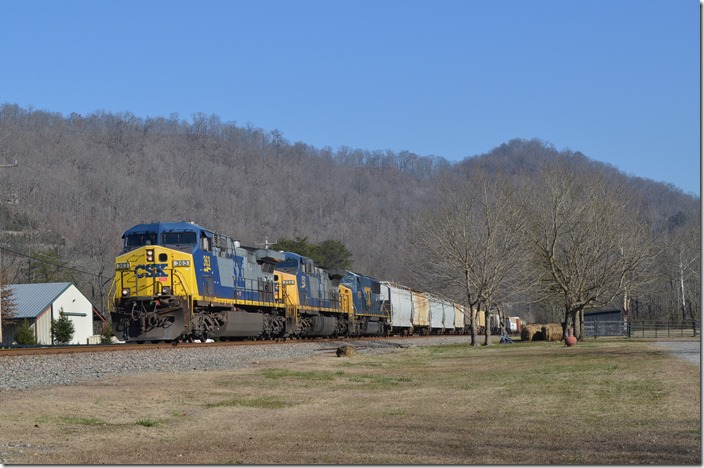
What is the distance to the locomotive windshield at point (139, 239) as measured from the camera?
31.1m

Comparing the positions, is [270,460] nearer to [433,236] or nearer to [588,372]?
[588,372]

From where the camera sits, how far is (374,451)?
9781 mm

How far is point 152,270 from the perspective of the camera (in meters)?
30.3

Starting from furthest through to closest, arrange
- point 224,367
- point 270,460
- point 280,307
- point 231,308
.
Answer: point 280,307 < point 231,308 < point 224,367 < point 270,460

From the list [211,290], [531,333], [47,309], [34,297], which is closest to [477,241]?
[531,333]

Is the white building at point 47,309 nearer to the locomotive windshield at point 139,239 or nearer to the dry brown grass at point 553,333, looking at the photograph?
the locomotive windshield at point 139,239

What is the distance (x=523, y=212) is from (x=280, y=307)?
45.4ft

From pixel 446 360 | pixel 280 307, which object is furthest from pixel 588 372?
pixel 280 307

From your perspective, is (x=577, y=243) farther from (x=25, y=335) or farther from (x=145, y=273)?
(x=25, y=335)

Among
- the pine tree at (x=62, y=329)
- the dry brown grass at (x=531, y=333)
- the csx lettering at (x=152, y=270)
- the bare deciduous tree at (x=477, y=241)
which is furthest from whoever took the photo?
the pine tree at (x=62, y=329)

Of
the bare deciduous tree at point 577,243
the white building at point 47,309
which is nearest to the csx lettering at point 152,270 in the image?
the bare deciduous tree at point 577,243

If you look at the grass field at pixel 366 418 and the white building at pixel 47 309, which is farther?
the white building at pixel 47 309

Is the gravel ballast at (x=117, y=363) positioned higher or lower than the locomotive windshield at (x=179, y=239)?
lower

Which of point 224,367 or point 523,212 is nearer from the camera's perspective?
point 224,367
